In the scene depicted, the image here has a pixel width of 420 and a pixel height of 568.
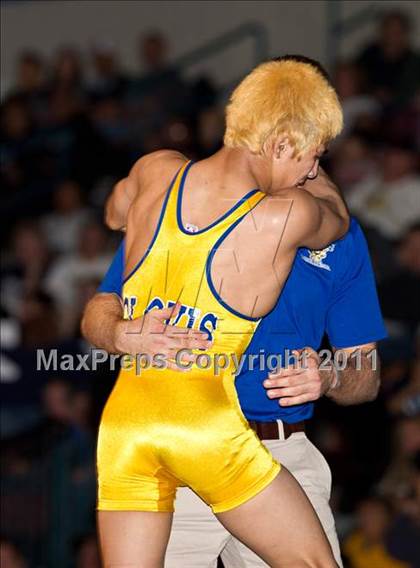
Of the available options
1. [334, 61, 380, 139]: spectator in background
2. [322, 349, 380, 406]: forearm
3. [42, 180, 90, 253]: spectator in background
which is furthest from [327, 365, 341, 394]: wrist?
[42, 180, 90, 253]: spectator in background

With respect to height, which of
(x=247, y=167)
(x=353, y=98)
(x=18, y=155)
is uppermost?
(x=247, y=167)

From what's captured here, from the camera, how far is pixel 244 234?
3.54 metres

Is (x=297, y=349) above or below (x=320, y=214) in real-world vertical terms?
below

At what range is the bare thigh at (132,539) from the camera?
3512 mm

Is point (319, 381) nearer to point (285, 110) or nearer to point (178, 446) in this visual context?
point (178, 446)

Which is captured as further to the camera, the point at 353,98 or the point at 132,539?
the point at 353,98

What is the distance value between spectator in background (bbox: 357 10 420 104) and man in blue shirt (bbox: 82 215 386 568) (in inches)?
207

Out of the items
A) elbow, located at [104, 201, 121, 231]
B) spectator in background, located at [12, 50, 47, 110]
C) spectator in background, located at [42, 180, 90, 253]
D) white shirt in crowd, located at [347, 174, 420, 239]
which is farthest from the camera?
spectator in background, located at [12, 50, 47, 110]

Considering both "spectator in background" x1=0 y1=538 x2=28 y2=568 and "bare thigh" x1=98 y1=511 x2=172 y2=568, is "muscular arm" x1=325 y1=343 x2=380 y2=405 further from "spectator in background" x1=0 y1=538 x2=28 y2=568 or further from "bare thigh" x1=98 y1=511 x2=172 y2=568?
"spectator in background" x1=0 y1=538 x2=28 y2=568

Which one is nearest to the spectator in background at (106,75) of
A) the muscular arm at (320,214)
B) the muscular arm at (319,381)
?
the muscular arm at (320,214)

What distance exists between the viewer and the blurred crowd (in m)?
6.68

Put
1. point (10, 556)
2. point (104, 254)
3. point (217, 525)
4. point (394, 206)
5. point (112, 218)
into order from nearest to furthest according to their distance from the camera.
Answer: point (217, 525) < point (112, 218) < point (10, 556) < point (394, 206) < point (104, 254)

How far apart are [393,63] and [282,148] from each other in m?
5.79

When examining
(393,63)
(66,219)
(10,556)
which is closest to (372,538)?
(10,556)
